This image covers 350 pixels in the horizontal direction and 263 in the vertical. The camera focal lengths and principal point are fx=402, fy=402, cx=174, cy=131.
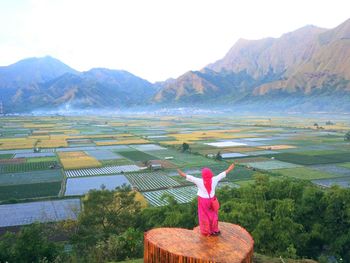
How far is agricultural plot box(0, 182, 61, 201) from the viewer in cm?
4200

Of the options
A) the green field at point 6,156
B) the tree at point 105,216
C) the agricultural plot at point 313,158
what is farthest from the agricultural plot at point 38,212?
the agricultural plot at point 313,158

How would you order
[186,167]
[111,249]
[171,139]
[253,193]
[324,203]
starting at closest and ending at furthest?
1. [111,249]
2. [324,203]
3. [253,193]
4. [186,167]
5. [171,139]

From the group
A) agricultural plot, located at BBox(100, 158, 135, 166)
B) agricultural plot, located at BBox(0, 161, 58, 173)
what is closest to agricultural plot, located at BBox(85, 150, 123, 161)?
agricultural plot, located at BBox(100, 158, 135, 166)

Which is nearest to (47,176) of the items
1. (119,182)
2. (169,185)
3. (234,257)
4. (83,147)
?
(119,182)

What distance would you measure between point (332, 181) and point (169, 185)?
19098mm

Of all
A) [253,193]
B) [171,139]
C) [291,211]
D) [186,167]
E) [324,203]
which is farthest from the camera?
[171,139]

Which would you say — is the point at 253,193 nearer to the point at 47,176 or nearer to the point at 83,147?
the point at 47,176

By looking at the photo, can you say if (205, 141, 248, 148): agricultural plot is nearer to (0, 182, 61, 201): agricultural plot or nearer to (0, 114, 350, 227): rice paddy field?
(0, 114, 350, 227): rice paddy field

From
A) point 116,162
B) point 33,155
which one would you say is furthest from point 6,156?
point 116,162

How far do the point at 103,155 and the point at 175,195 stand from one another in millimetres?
31397

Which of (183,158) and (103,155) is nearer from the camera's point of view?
(183,158)

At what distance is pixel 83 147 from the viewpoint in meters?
81.6

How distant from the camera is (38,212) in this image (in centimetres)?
3575

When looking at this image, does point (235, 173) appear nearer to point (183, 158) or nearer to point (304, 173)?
point (304, 173)
